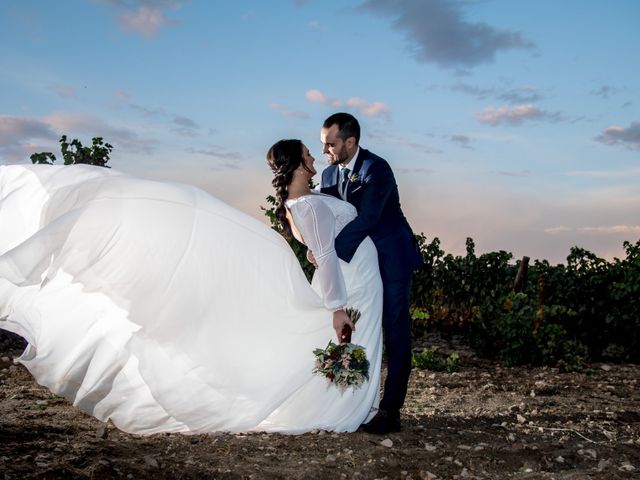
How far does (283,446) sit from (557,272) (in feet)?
26.1

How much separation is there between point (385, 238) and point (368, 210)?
15.2 inches

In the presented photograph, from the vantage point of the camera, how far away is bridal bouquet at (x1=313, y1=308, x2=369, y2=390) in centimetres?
607

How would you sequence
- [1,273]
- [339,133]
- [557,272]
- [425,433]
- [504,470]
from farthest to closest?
1. [557,272]
2. [425,433]
3. [339,133]
4. [504,470]
5. [1,273]

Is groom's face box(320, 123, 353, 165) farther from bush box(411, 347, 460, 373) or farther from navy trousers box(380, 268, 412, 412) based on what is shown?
bush box(411, 347, 460, 373)

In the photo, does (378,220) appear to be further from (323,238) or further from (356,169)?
(323,238)

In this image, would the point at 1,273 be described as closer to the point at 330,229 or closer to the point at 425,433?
the point at 330,229

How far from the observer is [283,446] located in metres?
5.99

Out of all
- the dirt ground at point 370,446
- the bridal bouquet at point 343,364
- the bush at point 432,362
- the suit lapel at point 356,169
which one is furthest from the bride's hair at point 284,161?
the bush at point 432,362

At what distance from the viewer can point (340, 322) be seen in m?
6.07

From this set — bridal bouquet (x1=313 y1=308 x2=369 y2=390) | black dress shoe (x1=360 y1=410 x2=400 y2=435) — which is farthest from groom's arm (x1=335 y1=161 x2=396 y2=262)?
black dress shoe (x1=360 y1=410 x2=400 y2=435)

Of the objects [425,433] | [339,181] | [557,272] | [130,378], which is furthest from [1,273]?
[557,272]

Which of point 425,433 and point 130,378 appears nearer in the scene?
point 130,378

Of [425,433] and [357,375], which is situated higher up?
[357,375]

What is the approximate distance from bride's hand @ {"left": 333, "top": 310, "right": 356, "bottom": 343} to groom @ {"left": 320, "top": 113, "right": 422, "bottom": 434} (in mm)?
510
